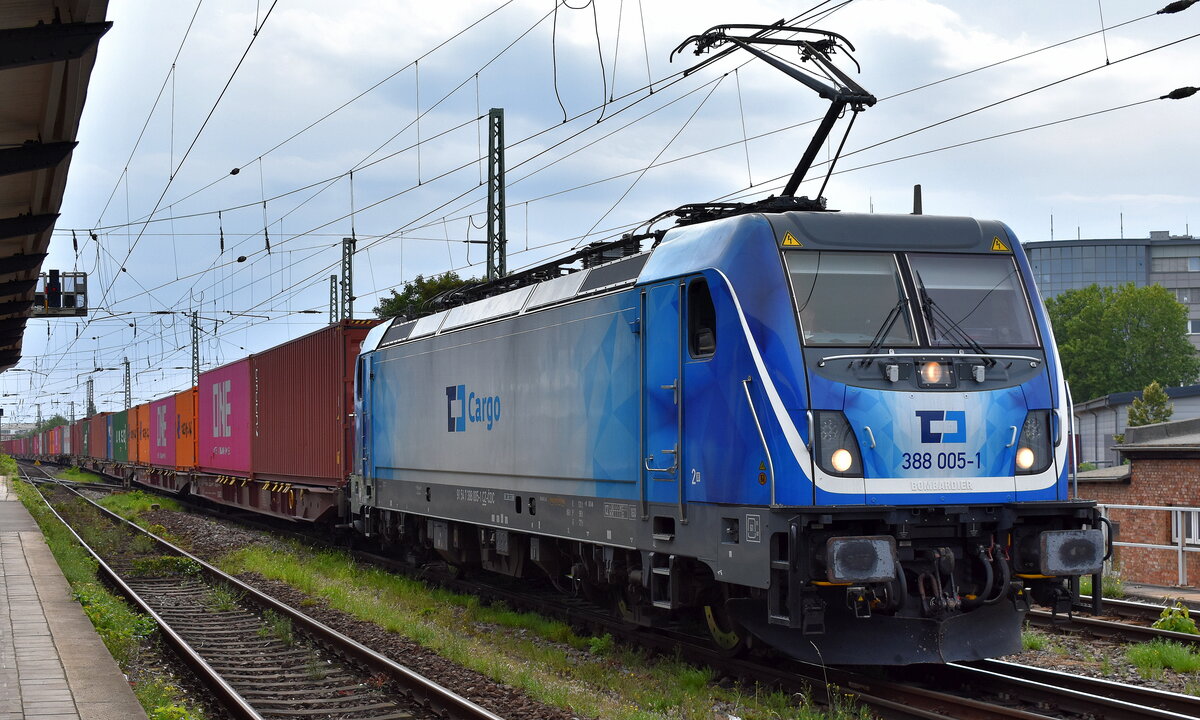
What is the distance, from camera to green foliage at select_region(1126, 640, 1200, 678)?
31.1ft

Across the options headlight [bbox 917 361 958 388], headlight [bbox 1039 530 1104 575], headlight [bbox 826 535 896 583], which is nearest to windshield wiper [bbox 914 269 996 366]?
headlight [bbox 917 361 958 388]

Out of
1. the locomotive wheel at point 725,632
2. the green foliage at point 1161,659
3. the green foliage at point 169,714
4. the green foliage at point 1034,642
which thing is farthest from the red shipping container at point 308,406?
the green foliage at point 1161,659

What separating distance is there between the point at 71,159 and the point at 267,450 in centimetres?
1478

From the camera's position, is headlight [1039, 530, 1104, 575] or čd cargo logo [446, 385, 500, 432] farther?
čd cargo logo [446, 385, 500, 432]

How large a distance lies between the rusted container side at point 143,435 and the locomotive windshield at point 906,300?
38.7m

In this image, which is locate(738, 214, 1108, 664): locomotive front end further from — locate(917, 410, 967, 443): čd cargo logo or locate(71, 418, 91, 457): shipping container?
locate(71, 418, 91, 457): shipping container

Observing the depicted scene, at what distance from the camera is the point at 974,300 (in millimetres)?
9117

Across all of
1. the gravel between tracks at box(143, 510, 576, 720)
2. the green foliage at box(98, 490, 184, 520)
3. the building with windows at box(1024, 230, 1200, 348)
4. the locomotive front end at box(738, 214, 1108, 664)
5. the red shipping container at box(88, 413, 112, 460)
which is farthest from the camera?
the building with windows at box(1024, 230, 1200, 348)

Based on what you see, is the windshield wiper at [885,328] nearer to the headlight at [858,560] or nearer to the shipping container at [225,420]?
the headlight at [858,560]

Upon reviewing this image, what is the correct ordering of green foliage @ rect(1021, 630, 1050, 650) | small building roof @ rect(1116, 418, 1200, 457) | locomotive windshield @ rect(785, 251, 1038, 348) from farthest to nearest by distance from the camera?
small building roof @ rect(1116, 418, 1200, 457) → green foliage @ rect(1021, 630, 1050, 650) → locomotive windshield @ rect(785, 251, 1038, 348)

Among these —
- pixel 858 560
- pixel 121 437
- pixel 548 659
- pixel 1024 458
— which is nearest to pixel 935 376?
pixel 1024 458

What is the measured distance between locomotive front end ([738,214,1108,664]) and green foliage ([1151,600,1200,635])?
Result: 2.33 meters

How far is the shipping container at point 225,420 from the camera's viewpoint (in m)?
27.2

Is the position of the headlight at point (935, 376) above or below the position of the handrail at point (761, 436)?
above
